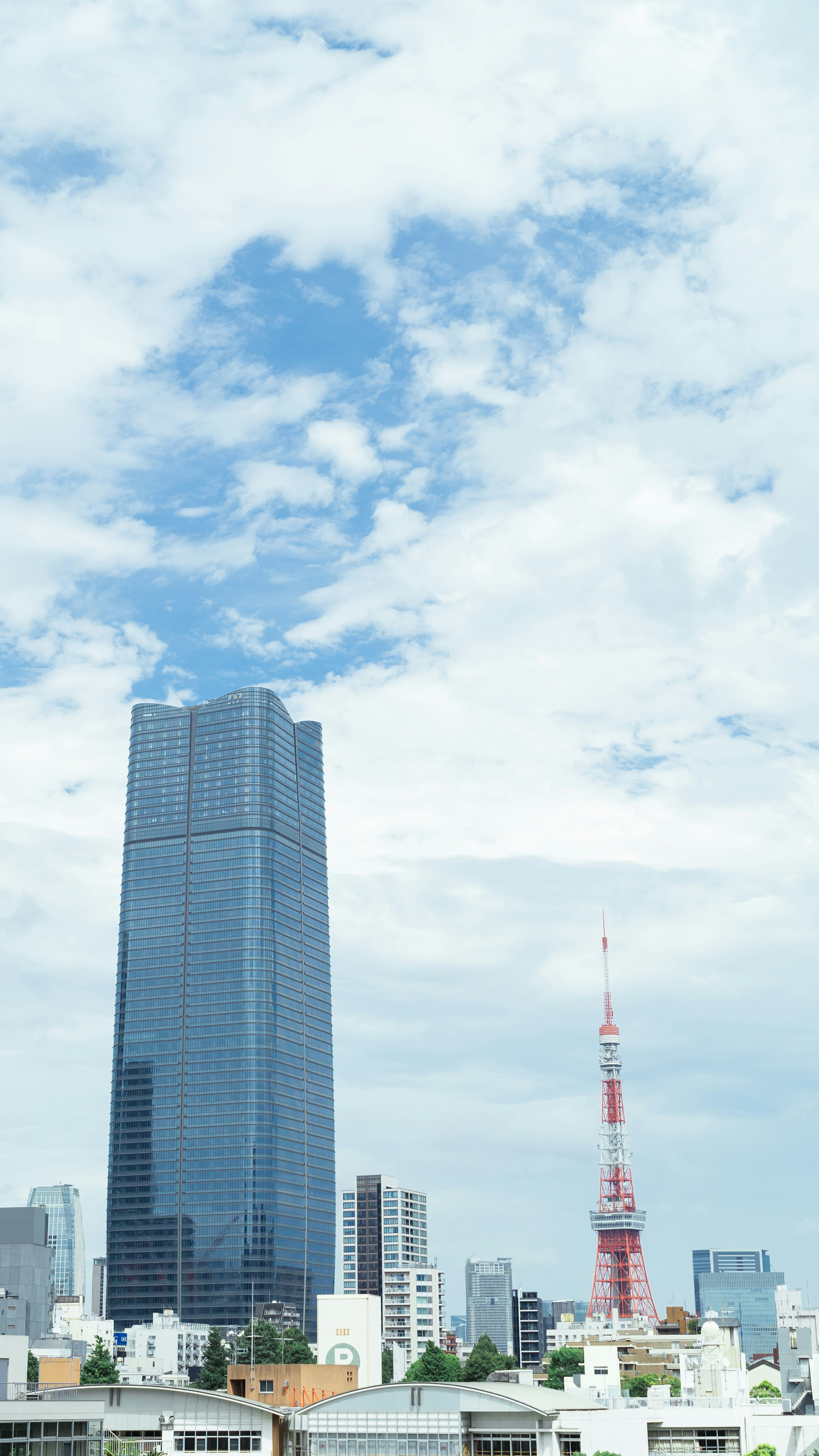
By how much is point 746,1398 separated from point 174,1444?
55.8m

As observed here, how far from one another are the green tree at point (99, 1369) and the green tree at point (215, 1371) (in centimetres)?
1837

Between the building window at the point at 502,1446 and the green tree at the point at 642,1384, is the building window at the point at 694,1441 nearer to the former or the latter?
the building window at the point at 502,1446

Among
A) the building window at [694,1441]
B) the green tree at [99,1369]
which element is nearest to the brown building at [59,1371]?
the green tree at [99,1369]

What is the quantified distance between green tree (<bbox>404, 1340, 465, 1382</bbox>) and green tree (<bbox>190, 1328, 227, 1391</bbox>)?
22.0 meters

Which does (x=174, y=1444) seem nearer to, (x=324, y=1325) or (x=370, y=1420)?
(x=370, y=1420)

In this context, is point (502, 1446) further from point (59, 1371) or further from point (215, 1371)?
point (215, 1371)

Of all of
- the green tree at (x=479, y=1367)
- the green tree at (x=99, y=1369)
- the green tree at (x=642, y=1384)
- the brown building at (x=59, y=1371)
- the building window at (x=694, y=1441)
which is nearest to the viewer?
the building window at (x=694, y=1441)

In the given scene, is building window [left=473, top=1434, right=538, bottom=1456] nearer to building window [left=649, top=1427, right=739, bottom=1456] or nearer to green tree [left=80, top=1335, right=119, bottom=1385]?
building window [left=649, top=1427, right=739, bottom=1456]

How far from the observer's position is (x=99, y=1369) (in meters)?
152

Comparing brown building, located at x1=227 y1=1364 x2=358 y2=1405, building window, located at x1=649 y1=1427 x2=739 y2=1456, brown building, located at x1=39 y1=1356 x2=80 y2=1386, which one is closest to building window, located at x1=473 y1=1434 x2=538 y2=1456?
building window, located at x1=649 y1=1427 x2=739 y2=1456

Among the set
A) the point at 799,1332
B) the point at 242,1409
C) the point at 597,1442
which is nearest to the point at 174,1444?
the point at 242,1409

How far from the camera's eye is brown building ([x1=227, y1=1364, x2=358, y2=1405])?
132 metres

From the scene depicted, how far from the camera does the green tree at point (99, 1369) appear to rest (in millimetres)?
149750

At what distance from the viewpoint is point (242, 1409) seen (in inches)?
4099
